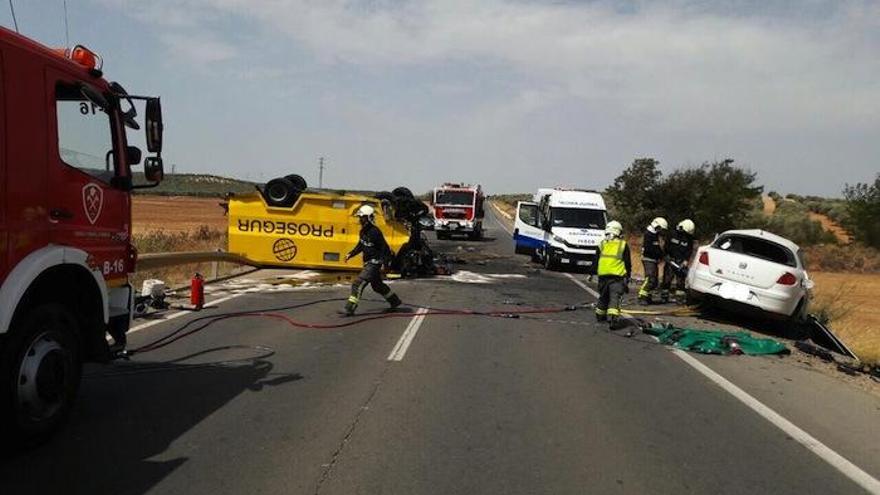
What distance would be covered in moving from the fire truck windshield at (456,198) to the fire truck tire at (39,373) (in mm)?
33004

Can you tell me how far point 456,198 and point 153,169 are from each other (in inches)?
1262

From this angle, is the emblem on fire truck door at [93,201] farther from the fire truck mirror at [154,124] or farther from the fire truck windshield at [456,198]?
the fire truck windshield at [456,198]

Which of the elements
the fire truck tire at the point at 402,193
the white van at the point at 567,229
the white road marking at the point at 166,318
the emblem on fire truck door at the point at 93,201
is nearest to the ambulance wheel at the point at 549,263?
the white van at the point at 567,229

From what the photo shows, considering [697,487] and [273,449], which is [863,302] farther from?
[273,449]

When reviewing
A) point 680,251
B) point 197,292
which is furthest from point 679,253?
point 197,292

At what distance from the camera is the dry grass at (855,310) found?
42.3ft

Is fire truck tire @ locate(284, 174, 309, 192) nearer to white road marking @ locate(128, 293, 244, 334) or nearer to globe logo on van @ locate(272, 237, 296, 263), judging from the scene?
globe logo on van @ locate(272, 237, 296, 263)

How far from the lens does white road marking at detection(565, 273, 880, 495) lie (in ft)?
16.7

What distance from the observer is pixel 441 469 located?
192 inches

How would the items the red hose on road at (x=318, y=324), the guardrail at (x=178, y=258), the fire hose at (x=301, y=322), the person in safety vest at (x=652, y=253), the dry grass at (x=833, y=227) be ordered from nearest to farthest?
the red hose on road at (x=318, y=324) → the fire hose at (x=301, y=322) → the guardrail at (x=178, y=258) → the person in safety vest at (x=652, y=253) → the dry grass at (x=833, y=227)

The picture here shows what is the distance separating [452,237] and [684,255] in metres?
24.9

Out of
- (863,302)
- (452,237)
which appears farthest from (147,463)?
(452,237)

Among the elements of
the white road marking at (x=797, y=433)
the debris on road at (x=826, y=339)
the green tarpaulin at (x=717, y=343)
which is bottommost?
the debris on road at (x=826, y=339)

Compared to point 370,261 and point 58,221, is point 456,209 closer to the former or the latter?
point 370,261
